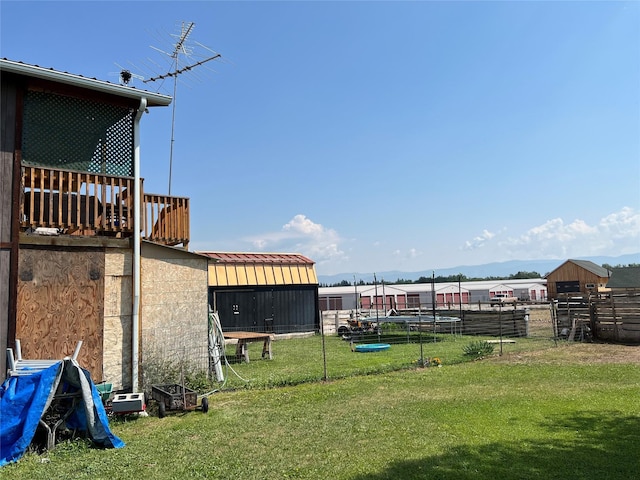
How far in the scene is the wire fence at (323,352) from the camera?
10344mm

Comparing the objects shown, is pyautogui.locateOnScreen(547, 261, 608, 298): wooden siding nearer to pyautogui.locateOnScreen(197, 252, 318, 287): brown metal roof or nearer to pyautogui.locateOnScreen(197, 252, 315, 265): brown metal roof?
pyautogui.locateOnScreen(197, 252, 315, 265): brown metal roof

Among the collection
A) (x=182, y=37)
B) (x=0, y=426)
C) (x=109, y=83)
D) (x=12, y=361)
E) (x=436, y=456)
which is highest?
(x=182, y=37)

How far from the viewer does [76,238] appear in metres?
8.91

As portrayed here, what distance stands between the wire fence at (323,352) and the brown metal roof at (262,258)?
364 centimetres

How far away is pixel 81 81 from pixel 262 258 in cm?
1691

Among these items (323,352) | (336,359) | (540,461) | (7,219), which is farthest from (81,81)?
(336,359)

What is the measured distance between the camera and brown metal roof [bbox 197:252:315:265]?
78.9 feet

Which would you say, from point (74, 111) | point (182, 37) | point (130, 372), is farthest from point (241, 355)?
point (182, 37)

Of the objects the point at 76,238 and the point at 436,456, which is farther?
the point at 76,238

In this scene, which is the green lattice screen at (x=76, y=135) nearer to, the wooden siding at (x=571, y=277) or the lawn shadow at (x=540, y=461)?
the lawn shadow at (x=540, y=461)

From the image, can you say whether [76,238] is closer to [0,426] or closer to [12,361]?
[12,361]

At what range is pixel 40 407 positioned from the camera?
21.3 feet

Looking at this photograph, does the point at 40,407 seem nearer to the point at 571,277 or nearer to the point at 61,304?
the point at 61,304

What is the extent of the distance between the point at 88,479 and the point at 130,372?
4039 mm
